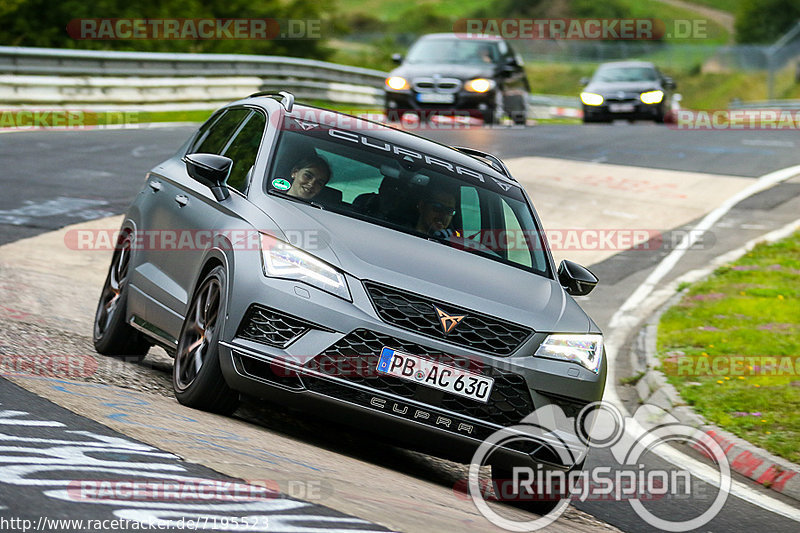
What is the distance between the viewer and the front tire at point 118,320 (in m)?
7.94

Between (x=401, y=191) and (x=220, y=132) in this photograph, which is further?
(x=220, y=132)

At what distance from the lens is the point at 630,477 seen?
7504 millimetres

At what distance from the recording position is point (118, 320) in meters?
7.93

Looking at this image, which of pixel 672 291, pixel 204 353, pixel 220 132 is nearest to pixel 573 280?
pixel 204 353

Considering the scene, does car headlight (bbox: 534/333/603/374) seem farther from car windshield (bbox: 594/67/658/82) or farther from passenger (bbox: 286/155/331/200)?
car windshield (bbox: 594/67/658/82)

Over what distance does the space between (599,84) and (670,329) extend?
2137 cm

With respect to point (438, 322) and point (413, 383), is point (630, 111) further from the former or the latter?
point (413, 383)

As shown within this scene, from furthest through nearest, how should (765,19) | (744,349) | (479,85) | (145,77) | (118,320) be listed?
(765,19)
(479,85)
(145,77)
(744,349)
(118,320)

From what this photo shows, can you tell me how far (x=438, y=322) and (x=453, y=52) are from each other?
A: 20.6m

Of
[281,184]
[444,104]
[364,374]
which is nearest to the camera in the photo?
[364,374]

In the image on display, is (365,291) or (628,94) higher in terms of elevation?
(365,291)
